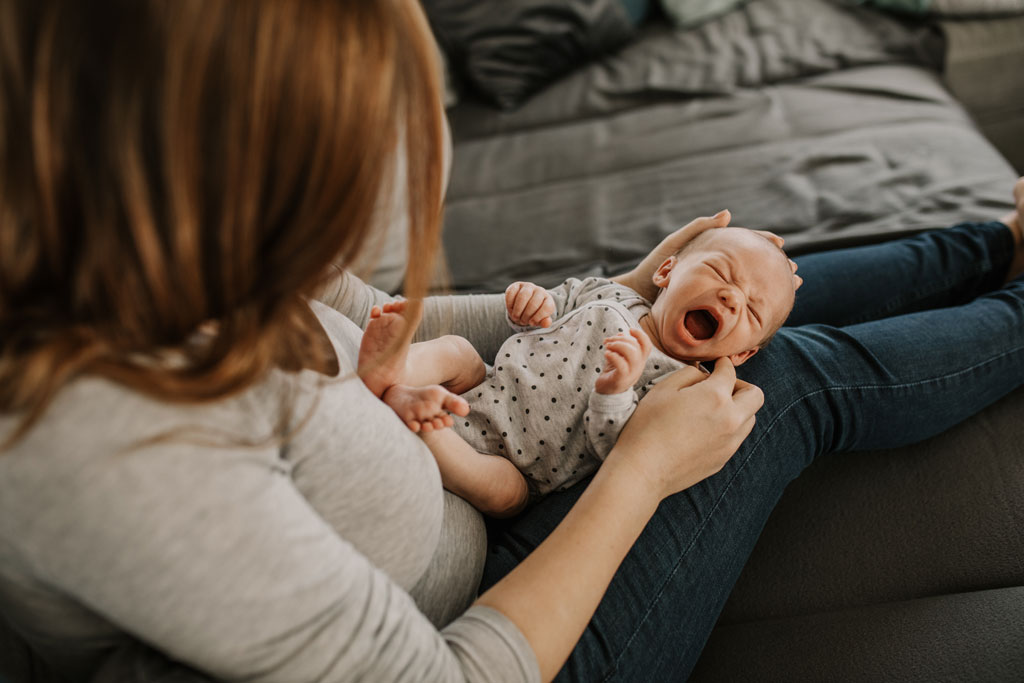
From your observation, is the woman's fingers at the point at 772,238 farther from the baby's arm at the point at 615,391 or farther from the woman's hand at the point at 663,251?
the baby's arm at the point at 615,391

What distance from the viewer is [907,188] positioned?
155 cm

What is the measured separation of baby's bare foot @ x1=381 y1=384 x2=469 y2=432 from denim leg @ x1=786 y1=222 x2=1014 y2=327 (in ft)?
2.49

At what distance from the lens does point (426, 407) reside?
845 millimetres

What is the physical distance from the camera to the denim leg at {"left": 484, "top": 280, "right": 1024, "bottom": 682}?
850 mm

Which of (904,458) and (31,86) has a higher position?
(31,86)

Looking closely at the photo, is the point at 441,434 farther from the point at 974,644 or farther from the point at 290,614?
the point at 974,644

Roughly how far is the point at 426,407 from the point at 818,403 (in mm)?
604

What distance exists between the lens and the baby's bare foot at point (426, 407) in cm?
84

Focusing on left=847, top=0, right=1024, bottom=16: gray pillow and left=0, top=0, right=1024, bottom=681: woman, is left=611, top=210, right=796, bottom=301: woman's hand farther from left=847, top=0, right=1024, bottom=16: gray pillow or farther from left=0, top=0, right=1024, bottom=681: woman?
left=847, top=0, right=1024, bottom=16: gray pillow

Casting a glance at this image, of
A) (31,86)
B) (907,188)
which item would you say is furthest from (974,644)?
(31,86)

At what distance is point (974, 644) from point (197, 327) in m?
1.03

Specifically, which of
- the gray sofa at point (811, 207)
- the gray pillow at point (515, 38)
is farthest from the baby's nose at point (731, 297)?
the gray pillow at point (515, 38)

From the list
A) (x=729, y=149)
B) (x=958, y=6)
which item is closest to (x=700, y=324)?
(x=729, y=149)

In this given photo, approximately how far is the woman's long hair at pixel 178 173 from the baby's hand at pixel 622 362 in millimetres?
428
